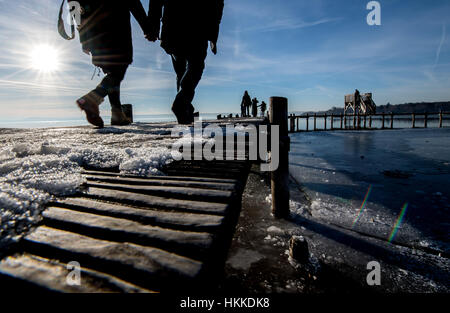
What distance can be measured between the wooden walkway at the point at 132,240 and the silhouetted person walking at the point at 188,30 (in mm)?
3605

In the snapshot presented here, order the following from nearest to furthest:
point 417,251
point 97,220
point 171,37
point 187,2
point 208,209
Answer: point 97,220, point 208,209, point 417,251, point 187,2, point 171,37

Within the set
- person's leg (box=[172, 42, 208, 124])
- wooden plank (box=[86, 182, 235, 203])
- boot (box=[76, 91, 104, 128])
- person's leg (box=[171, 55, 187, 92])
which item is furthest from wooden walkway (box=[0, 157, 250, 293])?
person's leg (box=[171, 55, 187, 92])

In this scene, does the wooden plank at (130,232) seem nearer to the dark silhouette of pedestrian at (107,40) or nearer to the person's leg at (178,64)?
the dark silhouette of pedestrian at (107,40)

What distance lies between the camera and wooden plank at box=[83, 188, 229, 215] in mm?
1146

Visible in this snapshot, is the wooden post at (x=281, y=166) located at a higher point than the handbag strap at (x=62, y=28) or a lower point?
lower

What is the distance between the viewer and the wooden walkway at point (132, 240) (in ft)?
2.35

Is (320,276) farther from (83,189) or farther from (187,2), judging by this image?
(187,2)

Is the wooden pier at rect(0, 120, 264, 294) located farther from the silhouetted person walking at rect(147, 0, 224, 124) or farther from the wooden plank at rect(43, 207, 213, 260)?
the silhouetted person walking at rect(147, 0, 224, 124)

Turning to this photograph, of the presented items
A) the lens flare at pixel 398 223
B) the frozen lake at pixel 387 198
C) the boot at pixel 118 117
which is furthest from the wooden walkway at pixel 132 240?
the boot at pixel 118 117

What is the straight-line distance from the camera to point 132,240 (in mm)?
923

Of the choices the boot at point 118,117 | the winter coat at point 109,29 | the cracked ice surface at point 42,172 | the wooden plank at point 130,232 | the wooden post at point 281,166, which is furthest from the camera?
the boot at point 118,117

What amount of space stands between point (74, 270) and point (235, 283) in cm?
86

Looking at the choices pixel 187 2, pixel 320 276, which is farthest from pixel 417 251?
pixel 187 2
